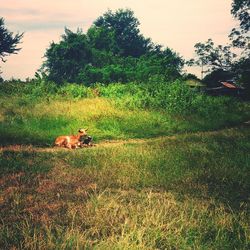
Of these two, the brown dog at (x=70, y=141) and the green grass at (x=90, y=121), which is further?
the green grass at (x=90, y=121)

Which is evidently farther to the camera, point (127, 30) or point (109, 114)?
point (127, 30)

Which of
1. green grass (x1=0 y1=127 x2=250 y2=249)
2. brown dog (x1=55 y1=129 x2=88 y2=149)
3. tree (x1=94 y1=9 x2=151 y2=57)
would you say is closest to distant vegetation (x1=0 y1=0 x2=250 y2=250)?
green grass (x1=0 y1=127 x2=250 y2=249)

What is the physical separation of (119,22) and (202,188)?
76.6 meters

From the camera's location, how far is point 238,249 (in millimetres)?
4570

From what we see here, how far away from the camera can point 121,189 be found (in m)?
7.43

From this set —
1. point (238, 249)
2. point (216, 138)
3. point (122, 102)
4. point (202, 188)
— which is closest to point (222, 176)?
point (202, 188)

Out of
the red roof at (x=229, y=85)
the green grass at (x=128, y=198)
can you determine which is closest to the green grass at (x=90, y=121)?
the green grass at (x=128, y=198)

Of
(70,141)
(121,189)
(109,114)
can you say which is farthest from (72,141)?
(121,189)

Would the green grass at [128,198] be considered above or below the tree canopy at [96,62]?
below

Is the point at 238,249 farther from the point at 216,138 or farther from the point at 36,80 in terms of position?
the point at 36,80

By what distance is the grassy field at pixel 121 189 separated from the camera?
4.72m

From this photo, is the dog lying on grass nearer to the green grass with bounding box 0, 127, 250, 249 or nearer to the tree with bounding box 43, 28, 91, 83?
the green grass with bounding box 0, 127, 250, 249

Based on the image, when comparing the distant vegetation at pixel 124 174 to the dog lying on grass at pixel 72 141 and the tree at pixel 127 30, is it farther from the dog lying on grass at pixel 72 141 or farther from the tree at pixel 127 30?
the tree at pixel 127 30

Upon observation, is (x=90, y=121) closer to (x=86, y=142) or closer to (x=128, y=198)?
(x=86, y=142)
